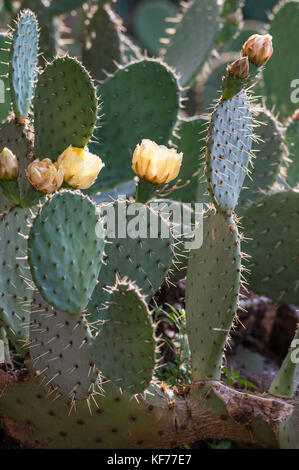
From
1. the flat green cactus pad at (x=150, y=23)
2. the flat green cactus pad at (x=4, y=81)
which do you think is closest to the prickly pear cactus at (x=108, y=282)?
the flat green cactus pad at (x=4, y=81)

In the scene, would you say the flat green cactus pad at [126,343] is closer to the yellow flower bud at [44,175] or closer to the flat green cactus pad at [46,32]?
the yellow flower bud at [44,175]

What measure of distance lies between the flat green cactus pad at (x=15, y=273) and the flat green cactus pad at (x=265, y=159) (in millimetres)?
734

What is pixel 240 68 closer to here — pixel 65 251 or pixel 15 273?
pixel 65 251

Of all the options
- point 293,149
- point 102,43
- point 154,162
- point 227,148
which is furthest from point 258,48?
point 102,43

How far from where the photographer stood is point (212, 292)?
1.44 meters

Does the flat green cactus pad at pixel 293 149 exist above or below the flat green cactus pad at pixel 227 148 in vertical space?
below

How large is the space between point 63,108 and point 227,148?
0.42 metres

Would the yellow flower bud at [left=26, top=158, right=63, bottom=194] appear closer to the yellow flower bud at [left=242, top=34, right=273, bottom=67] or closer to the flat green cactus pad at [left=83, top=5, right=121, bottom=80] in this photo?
the yellow flower bud at [left=242, top=34, right=273, bottom=67]

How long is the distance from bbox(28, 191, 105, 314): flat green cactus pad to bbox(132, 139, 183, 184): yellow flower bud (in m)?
0.16

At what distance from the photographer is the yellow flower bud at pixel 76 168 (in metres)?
1.39

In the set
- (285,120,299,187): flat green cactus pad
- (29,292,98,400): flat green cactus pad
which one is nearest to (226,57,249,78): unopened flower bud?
(29,292,98,400): flat green cactus pad

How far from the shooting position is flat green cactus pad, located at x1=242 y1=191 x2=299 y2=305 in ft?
5.58

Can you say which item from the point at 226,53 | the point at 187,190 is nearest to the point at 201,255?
the point at 187,190

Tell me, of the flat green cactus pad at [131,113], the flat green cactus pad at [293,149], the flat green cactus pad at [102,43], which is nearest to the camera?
the flat green cactus pad at [131,113]
